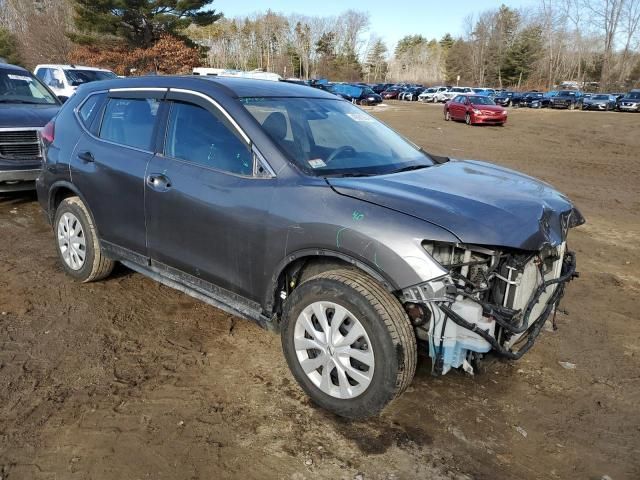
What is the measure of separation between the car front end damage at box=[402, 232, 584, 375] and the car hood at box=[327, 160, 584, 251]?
0.31ft

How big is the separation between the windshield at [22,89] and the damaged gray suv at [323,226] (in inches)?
192

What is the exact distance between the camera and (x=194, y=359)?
3613mm

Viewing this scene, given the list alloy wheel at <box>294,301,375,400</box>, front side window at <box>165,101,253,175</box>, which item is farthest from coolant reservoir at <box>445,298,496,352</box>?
front side window at <box>165,101,253,175</box>

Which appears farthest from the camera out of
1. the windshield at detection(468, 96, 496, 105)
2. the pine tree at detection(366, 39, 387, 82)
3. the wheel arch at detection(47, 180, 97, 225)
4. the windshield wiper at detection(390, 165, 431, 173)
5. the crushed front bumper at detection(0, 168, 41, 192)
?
the pine tree at detection(366, 39, 387, 82)

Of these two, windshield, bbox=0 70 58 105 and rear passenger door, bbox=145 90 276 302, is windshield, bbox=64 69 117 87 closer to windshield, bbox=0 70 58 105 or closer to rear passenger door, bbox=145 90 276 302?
windshield, bbox=0 70 58 105

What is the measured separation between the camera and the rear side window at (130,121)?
3928mm

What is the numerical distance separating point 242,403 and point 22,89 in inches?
306

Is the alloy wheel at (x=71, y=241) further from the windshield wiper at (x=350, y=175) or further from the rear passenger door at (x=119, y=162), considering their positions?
the windshield wiper at (x=350, y=175)

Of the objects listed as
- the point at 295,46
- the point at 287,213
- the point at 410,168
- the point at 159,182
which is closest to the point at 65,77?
the point at 159,182

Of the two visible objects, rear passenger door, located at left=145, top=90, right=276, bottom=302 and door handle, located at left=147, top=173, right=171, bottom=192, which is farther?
door handle, located at left=147, top=173, right=171, bottom=192

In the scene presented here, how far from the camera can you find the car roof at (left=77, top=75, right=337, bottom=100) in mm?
3617

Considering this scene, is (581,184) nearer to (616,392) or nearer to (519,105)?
(616,392)

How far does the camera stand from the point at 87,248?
4.55 metres

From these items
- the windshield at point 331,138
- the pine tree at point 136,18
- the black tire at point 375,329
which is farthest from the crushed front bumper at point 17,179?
the pine tree at point 136,18
